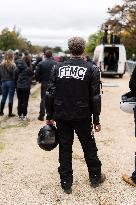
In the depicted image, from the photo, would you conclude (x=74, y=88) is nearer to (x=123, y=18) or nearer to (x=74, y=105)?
(x=74, y=105)

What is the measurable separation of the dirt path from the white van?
20075 millimetres

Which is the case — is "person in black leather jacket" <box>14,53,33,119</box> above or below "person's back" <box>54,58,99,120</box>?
below

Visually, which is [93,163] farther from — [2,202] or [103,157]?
[103,157]

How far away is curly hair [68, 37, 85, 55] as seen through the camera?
19.2 feet

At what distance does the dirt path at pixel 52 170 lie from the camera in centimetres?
586

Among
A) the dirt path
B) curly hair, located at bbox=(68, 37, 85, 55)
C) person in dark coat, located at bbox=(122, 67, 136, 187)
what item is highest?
curly hair, located at bbox=(68, 37, 85, 55)

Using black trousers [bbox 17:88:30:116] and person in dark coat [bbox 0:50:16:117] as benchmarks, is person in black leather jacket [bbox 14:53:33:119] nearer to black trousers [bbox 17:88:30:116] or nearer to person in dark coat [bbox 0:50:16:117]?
black trousers [bbox 17:88:30:116]

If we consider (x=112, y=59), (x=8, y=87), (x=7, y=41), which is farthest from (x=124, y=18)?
(x=8, y=87)

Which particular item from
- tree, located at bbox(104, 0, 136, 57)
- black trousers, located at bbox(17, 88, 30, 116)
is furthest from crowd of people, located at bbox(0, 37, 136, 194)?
tree, located at bbox(104, 0, 136, 57)

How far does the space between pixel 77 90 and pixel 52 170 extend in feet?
5.57

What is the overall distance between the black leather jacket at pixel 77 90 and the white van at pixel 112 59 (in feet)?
81.1

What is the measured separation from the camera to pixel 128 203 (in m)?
5.72

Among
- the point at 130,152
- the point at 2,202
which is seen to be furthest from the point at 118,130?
the point at 2,202

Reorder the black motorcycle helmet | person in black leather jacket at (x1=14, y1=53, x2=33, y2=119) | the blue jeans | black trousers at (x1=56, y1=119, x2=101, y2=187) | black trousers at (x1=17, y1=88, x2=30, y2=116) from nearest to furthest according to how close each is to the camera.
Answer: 1. black trousers at (x1=56, y1=119, x2=101, y2=187)
2. the black motorcycle helmet
3. person in black leather jacket at (x1=14, y1=53, x2=33, y2=119)
4. black trousers at (x1=17, y1=88, x2=30, y2=116)
5. the blue jeans
